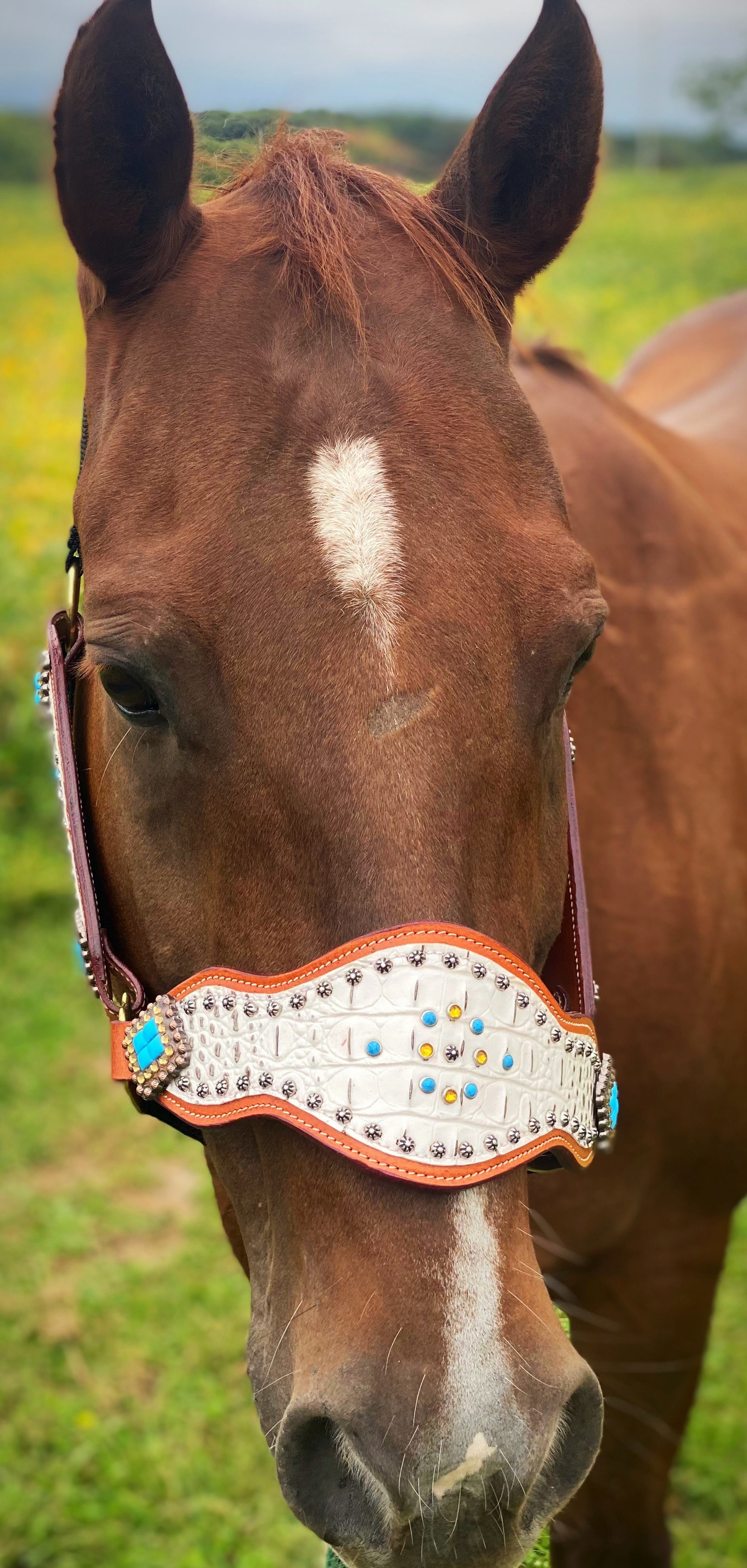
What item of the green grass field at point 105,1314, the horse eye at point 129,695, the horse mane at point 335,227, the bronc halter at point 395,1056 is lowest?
the green grass field at point 105,1314

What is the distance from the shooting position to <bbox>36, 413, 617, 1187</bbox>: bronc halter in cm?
122

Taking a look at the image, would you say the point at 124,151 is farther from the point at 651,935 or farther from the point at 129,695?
the point at 651,935

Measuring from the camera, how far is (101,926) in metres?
1.65

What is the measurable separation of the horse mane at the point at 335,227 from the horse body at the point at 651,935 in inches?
31.3

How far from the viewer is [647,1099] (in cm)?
228

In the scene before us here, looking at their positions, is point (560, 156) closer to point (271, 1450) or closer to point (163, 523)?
point (163, 523)

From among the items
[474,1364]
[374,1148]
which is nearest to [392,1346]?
[474,1364]

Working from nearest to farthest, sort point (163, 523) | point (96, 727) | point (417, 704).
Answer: point (417, 704) < point (163, 523) < point (96, 727)

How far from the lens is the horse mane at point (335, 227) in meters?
1.46

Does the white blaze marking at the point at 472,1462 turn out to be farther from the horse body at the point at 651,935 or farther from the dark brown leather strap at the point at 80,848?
the horse body at the point at 651,935

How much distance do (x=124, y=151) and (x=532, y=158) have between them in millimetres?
544

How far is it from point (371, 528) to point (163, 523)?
25 cm

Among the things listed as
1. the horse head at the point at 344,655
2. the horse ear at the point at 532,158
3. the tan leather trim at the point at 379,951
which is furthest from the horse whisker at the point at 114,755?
the horse ear at the point at 532,158

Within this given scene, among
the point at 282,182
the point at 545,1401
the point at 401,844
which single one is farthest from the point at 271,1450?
the point at 282,182
